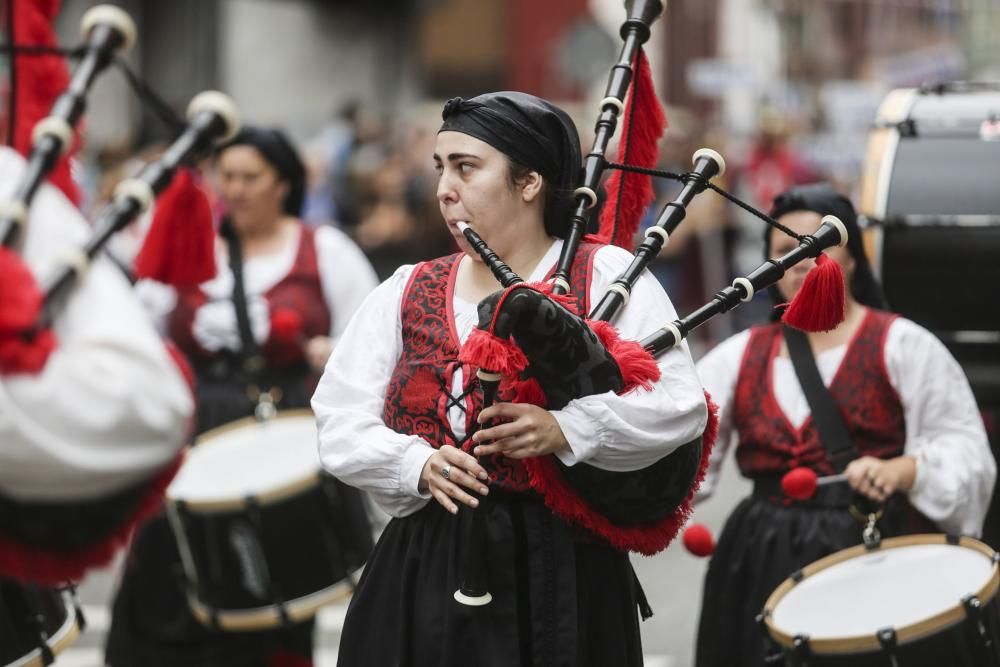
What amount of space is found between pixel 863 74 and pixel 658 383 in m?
36.3

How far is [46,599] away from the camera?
338 centimetres

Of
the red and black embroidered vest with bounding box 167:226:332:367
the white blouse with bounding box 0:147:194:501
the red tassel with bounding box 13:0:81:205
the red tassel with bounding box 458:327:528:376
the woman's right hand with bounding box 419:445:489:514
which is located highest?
the red tassel with bounding box 13:0:81:205

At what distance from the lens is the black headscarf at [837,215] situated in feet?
14.1

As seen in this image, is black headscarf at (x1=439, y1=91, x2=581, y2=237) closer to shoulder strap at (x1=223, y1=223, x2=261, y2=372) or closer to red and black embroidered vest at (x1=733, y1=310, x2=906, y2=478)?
red and black embroidered vest at (x1=733, y1=310, x2=906, y2=478)

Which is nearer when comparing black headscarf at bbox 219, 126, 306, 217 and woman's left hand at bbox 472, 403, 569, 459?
woman's left hand at bbox 472, 403, 569, 459

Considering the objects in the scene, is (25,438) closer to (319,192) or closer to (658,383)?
(658,383)

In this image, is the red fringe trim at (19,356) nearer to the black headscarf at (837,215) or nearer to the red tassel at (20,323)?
the red tassel at (20,323)

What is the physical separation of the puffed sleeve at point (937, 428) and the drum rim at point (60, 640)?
215 centimetres

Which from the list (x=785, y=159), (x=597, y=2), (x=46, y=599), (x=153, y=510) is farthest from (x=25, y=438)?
(x=597, y=2)

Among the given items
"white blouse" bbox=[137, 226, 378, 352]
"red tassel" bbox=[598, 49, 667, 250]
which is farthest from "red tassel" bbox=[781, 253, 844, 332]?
"white blouse" bbox=[137, 226, 378, 352]

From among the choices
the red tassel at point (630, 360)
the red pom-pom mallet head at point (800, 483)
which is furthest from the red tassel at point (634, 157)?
the red pom-pom mallet head at point (800, 483)

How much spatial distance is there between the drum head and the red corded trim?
1.88m

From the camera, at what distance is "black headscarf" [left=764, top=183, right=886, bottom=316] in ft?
14.1

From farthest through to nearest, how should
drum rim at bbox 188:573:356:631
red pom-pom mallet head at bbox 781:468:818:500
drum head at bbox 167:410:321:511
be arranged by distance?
drum rim at bbox 188:573:356:631 → drum head at bbox 167:410:321:511 → red pom-pom mallet head at bbox 781:468:818:500
